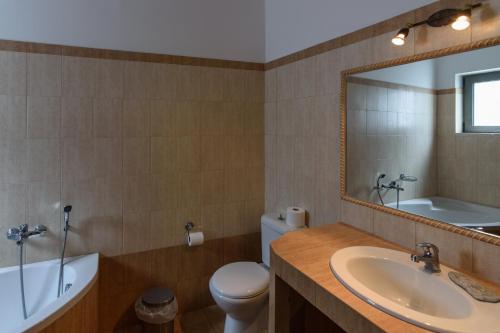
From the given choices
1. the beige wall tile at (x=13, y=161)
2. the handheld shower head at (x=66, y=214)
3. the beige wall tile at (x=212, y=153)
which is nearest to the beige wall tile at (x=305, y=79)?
the beige wall tile at (x=212, y=153)

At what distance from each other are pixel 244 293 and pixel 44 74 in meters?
1.93

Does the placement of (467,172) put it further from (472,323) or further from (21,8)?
(21,8)

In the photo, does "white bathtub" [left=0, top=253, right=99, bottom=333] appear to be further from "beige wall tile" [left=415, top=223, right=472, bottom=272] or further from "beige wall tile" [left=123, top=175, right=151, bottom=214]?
"beige wall tile" [left=415, top=223, right=472, bottom=272]

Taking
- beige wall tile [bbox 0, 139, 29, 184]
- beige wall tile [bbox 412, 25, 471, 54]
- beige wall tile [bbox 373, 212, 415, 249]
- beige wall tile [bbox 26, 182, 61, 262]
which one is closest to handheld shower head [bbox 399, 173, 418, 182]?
beige wall tile [bbox 373, 212, 415, 249]

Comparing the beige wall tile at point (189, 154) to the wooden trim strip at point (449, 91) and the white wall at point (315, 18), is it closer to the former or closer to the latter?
the white wall at point (315, 18)

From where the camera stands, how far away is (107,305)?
2.15 metres

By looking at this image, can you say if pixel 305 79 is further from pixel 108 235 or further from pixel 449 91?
pixel 108 235

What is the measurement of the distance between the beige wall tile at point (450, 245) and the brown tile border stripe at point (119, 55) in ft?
6.12

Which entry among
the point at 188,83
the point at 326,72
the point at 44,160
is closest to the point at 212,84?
the point at 188,83

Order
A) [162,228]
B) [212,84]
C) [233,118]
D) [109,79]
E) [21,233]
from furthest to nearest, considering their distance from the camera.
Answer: [233,118]
[212,84]
[162,228]
[109,79]
[21,233]

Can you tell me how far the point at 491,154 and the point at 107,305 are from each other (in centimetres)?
247

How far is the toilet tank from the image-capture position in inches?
86.8

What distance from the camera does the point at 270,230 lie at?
231 cm

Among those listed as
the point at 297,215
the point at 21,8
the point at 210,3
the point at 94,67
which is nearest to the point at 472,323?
the point at 297,215
